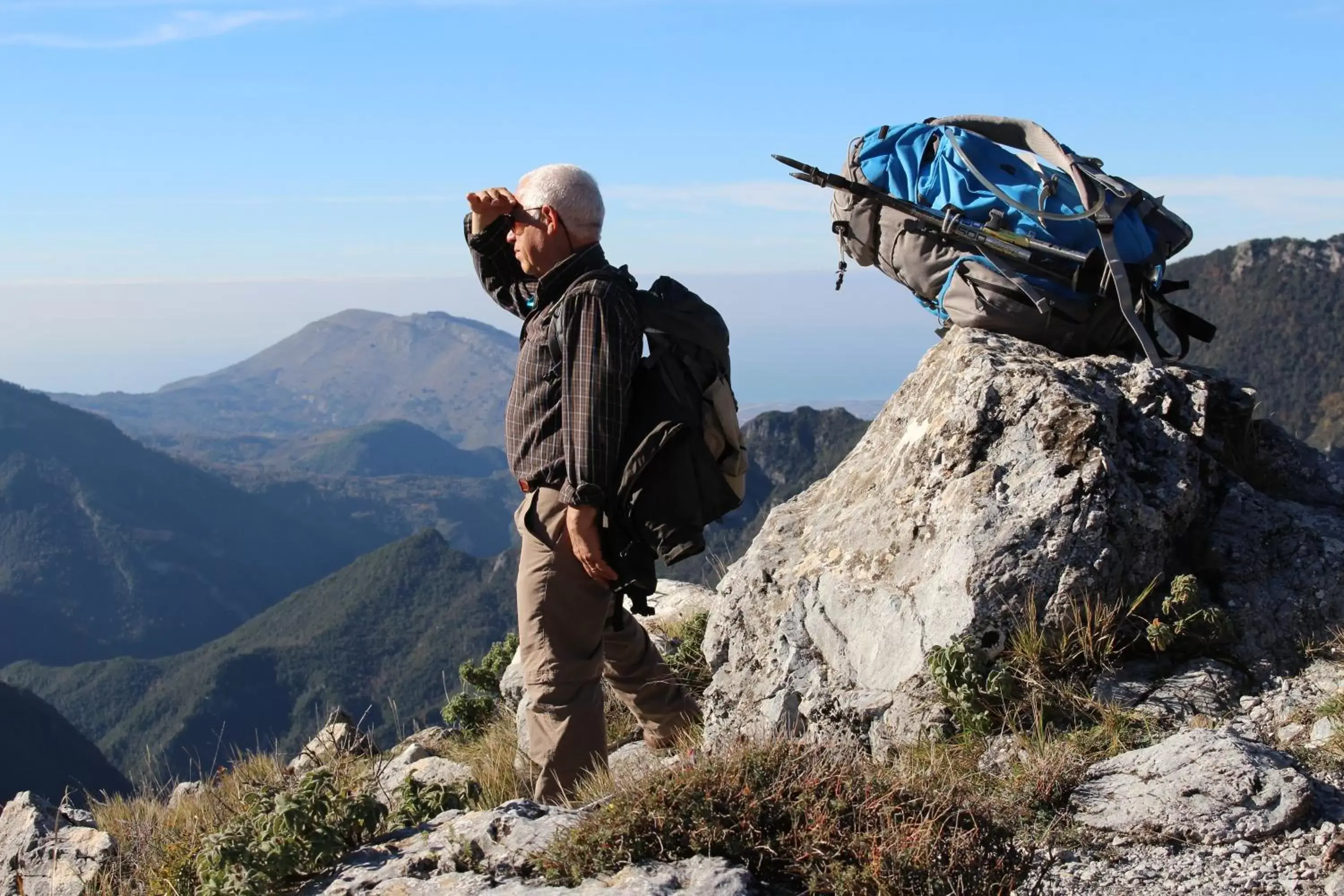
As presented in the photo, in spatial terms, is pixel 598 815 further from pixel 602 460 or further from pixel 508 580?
pixel 508 580

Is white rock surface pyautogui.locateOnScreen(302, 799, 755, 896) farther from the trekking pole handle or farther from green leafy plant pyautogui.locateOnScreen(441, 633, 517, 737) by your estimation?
green leafy plant pyautogui.locateOnScreen(441, 633, 517, 737)

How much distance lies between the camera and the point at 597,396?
207 inches

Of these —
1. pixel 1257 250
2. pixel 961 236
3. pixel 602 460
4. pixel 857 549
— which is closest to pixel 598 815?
pixel 602 460

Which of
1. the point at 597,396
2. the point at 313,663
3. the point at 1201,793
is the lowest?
the point at 313,663

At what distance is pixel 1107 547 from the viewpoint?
5676mm

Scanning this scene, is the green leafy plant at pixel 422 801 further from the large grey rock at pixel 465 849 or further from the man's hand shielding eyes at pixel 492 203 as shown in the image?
→ the man's hand shielding eyes at pixel 492 203

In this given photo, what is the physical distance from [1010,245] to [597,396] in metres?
2.49

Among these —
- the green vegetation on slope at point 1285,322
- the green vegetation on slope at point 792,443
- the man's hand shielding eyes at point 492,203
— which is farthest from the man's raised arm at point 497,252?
the green vegetation on slope at point 792,443

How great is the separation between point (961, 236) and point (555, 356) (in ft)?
7.86

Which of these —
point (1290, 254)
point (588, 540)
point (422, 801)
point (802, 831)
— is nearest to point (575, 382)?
point (588, 540)

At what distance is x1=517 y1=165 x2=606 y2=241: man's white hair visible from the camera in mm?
5605

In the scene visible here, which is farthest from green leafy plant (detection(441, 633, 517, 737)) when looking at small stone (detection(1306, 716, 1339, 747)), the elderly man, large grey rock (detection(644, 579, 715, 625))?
small stone (detection(1306, 716, 1339, 747))

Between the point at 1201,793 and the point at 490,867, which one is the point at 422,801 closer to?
the point at 490,867

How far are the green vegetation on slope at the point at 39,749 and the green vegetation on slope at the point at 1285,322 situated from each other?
83958 mm
